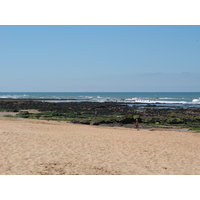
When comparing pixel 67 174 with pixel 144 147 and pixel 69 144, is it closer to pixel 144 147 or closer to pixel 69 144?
pixel 69 144

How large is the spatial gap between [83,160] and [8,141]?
13.8 ft

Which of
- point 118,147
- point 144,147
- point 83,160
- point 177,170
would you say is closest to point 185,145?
point 144,147

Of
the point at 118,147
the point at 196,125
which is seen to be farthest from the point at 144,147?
the point at 196,125

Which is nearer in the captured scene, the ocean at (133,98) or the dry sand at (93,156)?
the dry sand at (93,156)

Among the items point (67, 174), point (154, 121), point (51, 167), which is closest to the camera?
point (67, 174)

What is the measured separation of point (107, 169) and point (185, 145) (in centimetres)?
634

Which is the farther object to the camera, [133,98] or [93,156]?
[133,98]

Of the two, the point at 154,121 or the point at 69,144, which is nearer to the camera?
the point at 69,144

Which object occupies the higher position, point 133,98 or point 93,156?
point 133,98

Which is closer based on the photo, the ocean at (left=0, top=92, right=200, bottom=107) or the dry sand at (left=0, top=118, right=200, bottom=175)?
the dry sand at (left=0, top=118, right=200, bottom=175)

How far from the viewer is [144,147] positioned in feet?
41.1

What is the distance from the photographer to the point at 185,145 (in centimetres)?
1366

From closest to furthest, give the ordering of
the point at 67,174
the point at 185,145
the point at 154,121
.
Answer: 1. the point at 67,174
2. the point at 185,145
3. the point at 154,121

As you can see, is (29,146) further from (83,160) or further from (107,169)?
(107,169)
